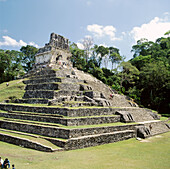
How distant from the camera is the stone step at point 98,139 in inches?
349

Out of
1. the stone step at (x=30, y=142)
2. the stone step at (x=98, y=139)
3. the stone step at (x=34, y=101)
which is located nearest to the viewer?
the stone step at (x=30, y=142)

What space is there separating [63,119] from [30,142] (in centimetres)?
225

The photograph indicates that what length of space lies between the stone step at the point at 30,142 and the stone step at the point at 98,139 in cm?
79

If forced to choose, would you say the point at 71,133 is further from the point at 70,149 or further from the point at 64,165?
the point at 64,165

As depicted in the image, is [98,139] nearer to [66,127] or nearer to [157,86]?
[66,127]

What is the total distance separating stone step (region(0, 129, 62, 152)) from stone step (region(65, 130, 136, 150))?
79 cm

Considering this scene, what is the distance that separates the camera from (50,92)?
1491 cm

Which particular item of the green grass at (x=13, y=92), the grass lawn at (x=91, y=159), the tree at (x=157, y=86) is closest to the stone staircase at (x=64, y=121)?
the grass lawn at (x=91, y=159)

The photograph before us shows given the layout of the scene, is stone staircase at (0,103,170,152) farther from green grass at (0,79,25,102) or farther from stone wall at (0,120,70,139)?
green grass at (0,79,25,102)

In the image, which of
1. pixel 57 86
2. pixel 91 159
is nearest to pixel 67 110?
pixel 91 159

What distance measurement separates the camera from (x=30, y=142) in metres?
8.95

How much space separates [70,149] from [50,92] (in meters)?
7.10

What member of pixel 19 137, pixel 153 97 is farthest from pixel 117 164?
pixel 153 97

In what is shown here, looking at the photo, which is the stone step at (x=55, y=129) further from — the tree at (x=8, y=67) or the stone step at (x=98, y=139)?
the tree at (x=8, y=67)
